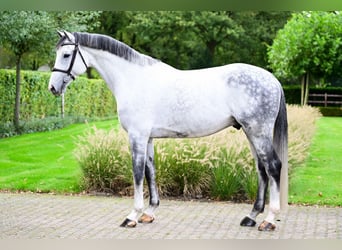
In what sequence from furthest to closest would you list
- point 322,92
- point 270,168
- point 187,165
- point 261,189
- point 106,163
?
point 322,92 → point 106,163 → point 187,165 → point 261,189 → point 270,168

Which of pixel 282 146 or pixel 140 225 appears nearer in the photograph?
pixel 282 146

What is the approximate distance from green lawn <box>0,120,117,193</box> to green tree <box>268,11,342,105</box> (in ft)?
26.2

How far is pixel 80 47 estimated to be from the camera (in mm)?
5645

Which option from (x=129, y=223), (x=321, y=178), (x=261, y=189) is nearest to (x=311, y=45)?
(x=321, y=178)

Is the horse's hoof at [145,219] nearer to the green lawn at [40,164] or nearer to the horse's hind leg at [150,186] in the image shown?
the horse's hind leg at [150,186]

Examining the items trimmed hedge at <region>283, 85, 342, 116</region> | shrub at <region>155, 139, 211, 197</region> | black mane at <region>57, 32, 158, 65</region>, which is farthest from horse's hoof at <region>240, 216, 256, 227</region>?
trimmed hedge at <region>283, 85, 342, 116</region>

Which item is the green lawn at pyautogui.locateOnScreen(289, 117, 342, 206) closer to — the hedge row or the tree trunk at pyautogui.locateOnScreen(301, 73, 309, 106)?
the hedge row

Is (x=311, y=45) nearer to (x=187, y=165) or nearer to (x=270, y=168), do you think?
(x=187, y=165)

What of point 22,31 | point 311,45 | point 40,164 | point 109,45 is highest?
point 311,45

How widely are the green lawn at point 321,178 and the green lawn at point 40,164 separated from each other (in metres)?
2.79

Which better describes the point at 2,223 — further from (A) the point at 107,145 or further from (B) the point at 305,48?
(B) the point at 305,48

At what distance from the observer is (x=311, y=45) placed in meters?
19.4

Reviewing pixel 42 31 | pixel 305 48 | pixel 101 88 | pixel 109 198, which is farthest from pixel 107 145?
pixel 305 48

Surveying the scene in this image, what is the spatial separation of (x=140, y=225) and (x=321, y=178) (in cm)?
372
